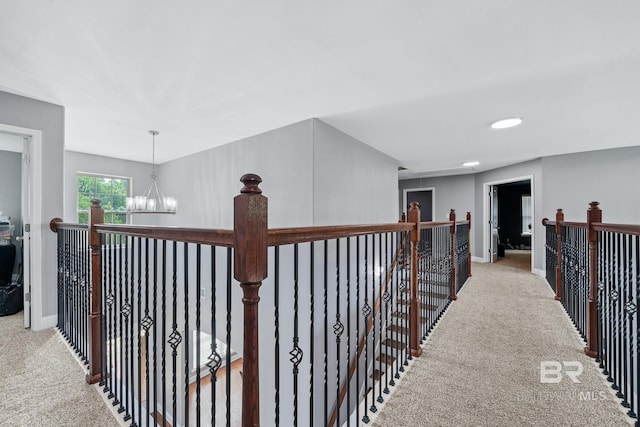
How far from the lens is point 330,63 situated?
6.82ft

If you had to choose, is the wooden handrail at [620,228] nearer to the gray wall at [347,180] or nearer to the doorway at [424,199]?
the gray wall at [347,180]

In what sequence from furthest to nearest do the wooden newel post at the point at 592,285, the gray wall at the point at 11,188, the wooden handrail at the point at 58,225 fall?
the gray wall at the point at 11,188
the wooden handrail at the point at 58,225
the wooden newel post at the point at 592,285

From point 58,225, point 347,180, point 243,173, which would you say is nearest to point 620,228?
point 347,180

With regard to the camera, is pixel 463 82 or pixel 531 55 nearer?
pixel 531 55

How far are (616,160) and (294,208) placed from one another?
17.3 ft

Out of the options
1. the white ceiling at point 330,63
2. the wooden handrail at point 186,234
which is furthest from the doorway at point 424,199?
the wooden handrail at point 186,234

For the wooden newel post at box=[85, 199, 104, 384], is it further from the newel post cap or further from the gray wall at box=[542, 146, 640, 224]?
the gray wall at box=[542, 146, 640, 224]

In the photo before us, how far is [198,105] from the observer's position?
2869mm

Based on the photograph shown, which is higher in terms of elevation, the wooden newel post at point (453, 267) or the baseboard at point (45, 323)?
the wooden newel post at point (453, 267)

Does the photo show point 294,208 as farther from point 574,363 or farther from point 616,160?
point 616,160

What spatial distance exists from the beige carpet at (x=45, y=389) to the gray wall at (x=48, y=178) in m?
0.47

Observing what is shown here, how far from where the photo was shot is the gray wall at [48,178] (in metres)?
2.73

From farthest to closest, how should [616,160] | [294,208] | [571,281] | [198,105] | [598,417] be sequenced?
[616,160], [294,208], [571,281], [198,105], [598,417]

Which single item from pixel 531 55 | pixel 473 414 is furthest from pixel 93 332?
pixel 531 55
